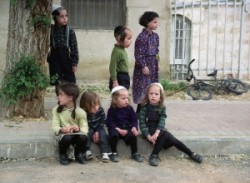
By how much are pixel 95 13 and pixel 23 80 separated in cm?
417

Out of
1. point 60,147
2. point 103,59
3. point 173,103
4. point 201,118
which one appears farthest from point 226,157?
point 103,59

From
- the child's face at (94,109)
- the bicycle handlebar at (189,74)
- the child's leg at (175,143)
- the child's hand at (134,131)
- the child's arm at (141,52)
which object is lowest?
the child's leg at (175,143)

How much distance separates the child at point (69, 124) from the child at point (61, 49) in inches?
51.0

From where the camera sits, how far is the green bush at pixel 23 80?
6.85 m

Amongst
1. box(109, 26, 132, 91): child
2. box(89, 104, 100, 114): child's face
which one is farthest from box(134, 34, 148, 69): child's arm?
box(89, 104, 100, 114): child's face

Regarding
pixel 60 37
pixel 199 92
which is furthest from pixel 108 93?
pixel 60 37

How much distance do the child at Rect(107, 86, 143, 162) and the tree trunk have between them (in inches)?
54.2

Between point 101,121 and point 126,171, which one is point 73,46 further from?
point 126,171

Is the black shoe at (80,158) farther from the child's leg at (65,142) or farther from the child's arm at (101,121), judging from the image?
the child's arm at (101,121)

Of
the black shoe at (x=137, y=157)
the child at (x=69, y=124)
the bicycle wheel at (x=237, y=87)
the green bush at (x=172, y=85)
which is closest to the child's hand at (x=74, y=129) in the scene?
the child at (x=69, y=124)

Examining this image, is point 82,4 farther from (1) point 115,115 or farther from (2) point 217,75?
(1) point 115,115

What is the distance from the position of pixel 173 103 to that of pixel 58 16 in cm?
297

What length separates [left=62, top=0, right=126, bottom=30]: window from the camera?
1058cm

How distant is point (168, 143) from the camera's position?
6.27 m
